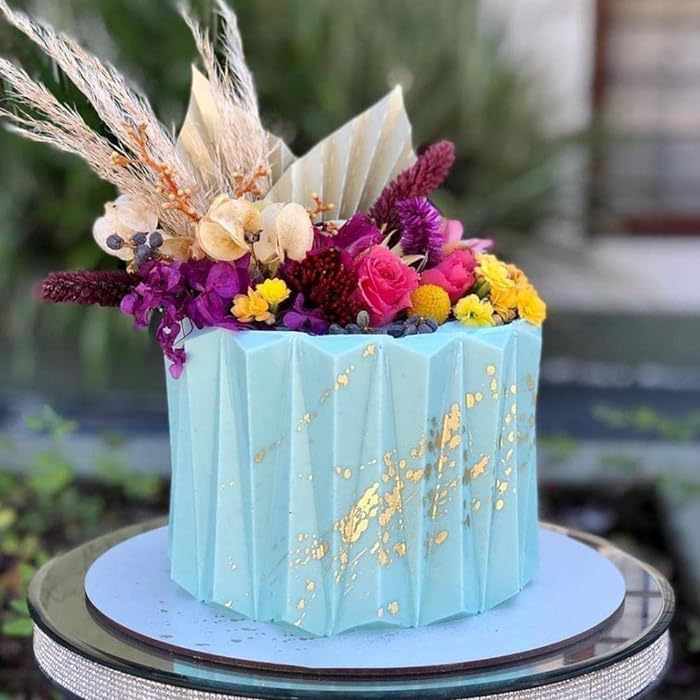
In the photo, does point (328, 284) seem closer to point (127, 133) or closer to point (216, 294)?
point (216, 294)

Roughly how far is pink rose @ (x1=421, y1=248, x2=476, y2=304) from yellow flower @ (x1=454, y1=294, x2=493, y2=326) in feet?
0.11

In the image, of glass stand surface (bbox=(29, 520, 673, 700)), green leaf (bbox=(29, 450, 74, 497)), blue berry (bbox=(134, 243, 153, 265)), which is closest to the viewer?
glass stand surface (bbox=(29, 520, 673, 700))

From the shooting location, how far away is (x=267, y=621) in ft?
3.61

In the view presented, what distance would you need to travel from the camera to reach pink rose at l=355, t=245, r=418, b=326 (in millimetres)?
1050

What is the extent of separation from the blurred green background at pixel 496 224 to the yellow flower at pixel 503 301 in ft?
4.35

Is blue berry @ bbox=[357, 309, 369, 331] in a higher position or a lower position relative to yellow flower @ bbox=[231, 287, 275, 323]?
lower

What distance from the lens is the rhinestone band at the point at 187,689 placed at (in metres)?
0.98

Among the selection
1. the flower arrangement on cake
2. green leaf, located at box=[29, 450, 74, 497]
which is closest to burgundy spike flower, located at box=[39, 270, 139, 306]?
the flower arrangement on cake

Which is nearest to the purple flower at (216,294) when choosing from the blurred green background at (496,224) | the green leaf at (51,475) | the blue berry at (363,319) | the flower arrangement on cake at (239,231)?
the flower arrangement on cake at (239,231)

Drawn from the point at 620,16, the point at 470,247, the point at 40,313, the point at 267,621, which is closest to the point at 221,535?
the point at 267,621

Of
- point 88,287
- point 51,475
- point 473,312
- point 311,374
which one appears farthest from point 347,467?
point 51,475

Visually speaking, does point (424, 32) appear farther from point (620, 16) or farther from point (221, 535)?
point (221, 535)

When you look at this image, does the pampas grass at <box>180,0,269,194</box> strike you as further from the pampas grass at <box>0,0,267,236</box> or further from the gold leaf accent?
the gold leaf accent

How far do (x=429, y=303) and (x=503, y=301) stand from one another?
0.09m
